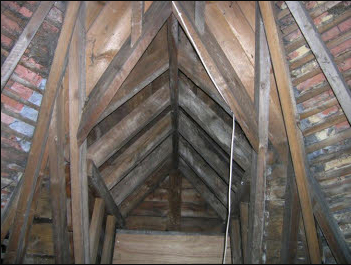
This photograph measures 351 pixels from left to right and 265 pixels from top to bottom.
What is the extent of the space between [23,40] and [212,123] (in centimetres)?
157

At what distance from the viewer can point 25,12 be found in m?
2.05

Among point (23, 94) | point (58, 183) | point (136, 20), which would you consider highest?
point (136, 20)

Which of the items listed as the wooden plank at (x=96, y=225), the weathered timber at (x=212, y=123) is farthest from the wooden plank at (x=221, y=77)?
the wooden plank at (x=96, y=225)

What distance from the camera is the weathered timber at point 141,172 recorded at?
3.50 meters

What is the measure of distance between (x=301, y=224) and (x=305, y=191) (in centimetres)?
39

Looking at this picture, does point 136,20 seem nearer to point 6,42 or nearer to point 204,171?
point 6,42

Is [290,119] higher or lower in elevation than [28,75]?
lower

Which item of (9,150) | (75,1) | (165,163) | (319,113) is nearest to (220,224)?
(165,163)

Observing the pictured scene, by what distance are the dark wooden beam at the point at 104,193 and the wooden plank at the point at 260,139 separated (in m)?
1.19

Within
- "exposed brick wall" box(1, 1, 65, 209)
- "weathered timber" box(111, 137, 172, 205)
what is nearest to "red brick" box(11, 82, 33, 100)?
"exposed brick wall" box(1, 1, 65, 209)

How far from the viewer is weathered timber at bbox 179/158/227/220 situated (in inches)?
157

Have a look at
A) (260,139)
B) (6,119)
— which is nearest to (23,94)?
(6,119)

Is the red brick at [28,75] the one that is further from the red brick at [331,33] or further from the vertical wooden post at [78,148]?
the red brick at [331,33]

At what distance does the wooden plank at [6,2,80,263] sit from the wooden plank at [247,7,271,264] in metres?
1.05
